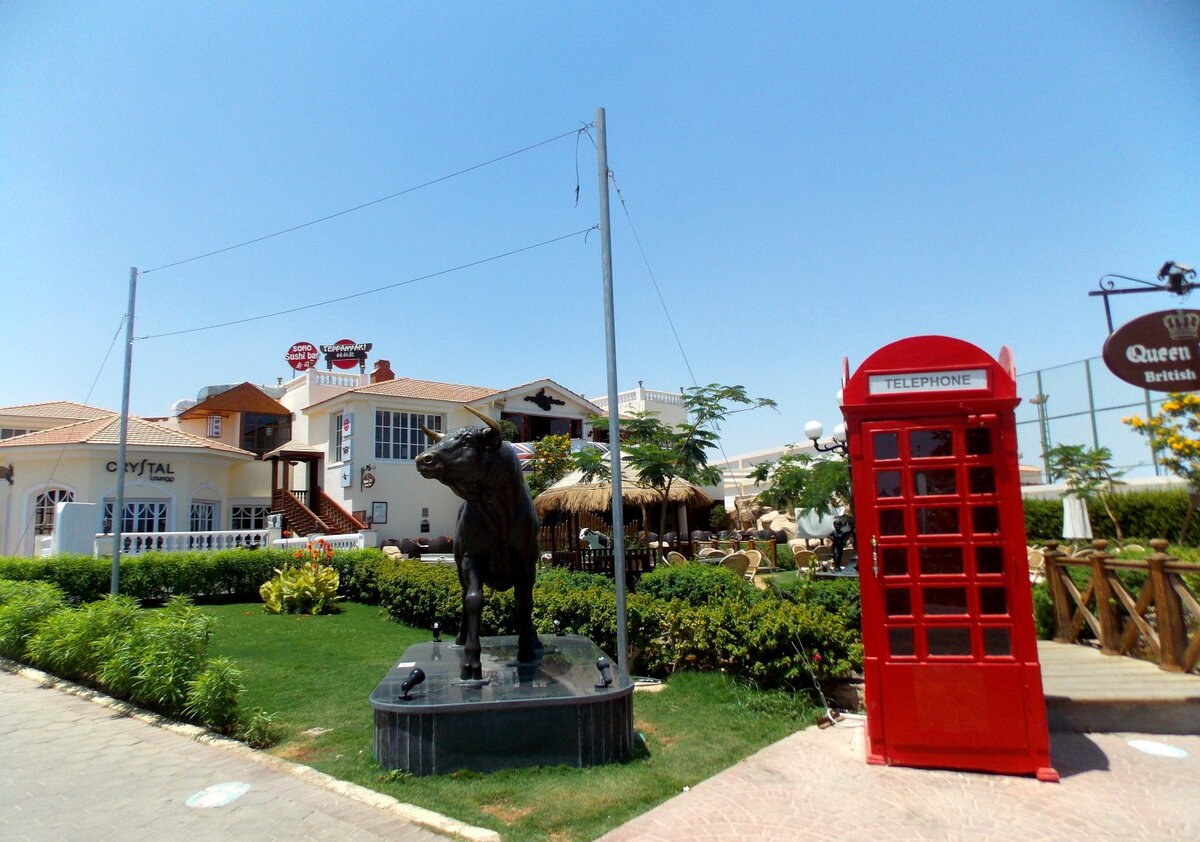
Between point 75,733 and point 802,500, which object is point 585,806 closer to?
point 75,733

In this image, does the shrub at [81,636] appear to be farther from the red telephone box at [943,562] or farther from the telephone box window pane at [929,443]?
the telephone box window pane at [929,443]

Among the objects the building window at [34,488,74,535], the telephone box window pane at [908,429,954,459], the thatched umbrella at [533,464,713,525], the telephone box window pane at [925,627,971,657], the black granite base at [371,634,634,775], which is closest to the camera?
the black granite base at [371,634,634,775]

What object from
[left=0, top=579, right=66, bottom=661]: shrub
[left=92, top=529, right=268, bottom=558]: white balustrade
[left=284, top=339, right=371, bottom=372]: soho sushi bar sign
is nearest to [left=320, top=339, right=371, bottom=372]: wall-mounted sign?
[left=284, top=339, right=371, bottom=372]: soho sushi bar sign

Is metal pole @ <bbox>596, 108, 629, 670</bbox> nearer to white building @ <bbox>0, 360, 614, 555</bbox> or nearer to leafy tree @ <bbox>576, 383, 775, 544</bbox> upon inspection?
leafy tree @ <bbox>576, 383, 775, 544</bbox>

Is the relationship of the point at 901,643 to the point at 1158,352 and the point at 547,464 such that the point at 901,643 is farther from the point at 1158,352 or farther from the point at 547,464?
the point at 547,464

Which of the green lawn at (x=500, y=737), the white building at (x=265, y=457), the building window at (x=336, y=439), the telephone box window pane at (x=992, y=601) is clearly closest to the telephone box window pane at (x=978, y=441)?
the telephone box window pane at (x=992, y=601)

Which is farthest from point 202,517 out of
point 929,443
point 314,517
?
point 929,443

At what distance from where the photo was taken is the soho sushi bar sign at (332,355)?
3222 centimetres

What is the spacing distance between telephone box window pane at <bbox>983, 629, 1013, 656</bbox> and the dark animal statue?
3.63 m

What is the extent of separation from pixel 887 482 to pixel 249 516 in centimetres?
2567

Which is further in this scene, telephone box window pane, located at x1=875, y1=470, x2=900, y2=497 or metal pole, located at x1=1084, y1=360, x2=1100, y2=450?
metal pole, located at x1=1084, y1=360, x2=1100, y2=450

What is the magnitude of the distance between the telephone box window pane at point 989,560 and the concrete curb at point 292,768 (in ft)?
12.5

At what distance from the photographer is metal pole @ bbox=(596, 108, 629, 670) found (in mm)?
6324

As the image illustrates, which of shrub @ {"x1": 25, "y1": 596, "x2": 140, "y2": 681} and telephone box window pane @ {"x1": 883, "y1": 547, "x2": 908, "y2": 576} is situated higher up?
telephone box window pane @ {"x1": 883, "y1": 547, "x2": 908, "y2": 576}
